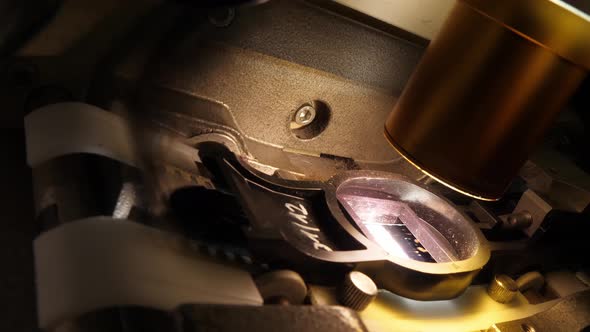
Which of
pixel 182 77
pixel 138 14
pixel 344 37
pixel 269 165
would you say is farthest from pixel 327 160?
pixel 138 14

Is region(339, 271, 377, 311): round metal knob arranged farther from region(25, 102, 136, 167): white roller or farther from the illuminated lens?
region(25, 102, 136, 167): white roller

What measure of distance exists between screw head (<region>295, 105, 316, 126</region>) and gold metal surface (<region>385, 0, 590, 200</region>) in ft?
1.02

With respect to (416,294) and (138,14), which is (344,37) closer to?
(138,14)

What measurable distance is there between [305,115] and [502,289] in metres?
0.49

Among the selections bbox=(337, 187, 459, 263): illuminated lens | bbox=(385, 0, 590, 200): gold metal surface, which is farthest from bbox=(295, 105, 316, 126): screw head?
bbox=(385, 0, 590, 200): gold metal surface

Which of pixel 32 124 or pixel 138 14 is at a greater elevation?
pixel 138 14

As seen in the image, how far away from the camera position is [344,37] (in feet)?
3.26

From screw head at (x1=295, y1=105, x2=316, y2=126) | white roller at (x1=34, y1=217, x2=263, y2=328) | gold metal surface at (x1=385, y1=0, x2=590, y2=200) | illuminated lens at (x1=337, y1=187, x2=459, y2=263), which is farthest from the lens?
screw head at (x1=295, y1=105, x2=316, y2=126)

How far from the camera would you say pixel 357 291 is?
27.6 inches

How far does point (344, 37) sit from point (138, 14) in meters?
0.38

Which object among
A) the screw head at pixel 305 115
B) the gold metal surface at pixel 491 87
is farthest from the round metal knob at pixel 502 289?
the screw head at pixel 305 115

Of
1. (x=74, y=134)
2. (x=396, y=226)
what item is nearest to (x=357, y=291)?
(x=396, y=226)

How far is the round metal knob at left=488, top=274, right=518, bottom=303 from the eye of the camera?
34.7 inches

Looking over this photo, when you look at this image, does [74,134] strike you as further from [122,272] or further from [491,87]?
[491,87]
